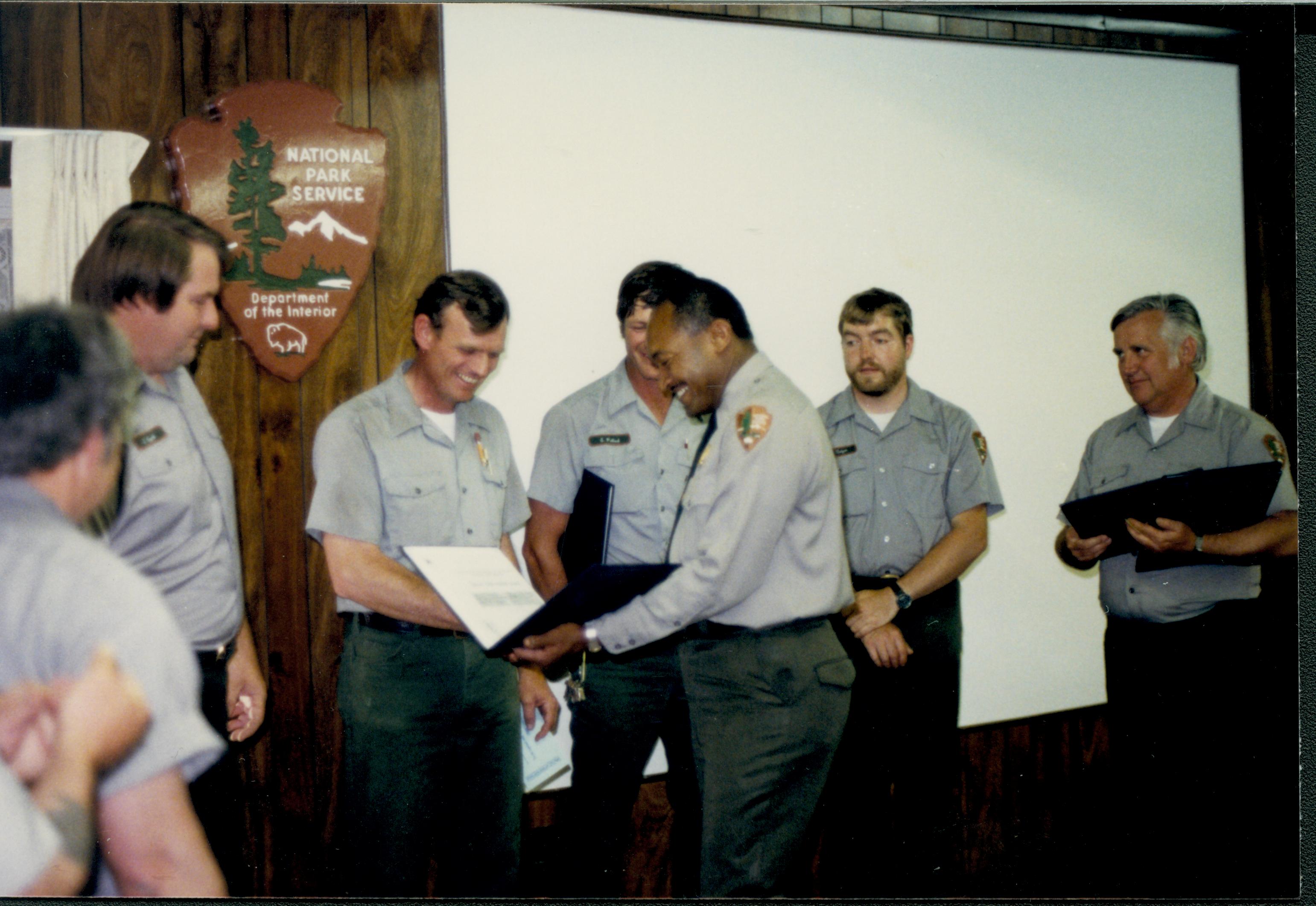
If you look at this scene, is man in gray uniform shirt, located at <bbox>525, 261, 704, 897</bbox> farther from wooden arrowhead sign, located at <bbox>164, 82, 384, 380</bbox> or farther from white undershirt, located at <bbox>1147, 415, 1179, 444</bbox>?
white undershirt, located at <bbox>1147, 415, 1179, 444</bbox>

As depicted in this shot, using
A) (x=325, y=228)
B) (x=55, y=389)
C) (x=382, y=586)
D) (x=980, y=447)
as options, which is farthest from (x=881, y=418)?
(x=55, y=389)

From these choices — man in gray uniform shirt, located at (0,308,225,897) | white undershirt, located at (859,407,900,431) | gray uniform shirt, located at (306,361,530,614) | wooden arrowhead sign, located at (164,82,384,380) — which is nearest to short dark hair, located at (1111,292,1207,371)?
white undershirt, located at (859,407,900,431)

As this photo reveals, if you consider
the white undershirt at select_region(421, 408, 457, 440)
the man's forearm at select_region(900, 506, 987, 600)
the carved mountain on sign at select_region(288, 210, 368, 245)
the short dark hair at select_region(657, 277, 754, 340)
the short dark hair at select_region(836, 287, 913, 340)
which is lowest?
the man's forearm at select_region(900, 506, 987, 600)

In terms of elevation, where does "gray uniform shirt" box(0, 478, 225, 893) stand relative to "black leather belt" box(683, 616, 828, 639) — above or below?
above

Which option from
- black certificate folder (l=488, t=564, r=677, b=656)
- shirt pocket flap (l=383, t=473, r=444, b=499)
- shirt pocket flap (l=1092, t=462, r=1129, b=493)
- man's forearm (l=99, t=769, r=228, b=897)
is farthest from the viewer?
shirt pocket flap (l=1092, t=462, r=1129, b=493)

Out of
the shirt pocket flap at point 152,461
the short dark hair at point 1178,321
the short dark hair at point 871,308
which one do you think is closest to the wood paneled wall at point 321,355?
the shirt pocket flap at point 152,461

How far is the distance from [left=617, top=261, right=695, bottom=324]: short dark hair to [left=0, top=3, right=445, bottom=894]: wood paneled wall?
50cm

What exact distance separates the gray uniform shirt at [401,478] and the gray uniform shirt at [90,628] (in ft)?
2.36

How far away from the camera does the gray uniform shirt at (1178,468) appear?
252 centimetres

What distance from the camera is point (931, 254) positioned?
9.11 ft

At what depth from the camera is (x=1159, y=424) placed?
8.79 feet

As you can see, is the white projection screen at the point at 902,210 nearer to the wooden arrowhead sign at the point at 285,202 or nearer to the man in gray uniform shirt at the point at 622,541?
the man in gray uniform shirt at the point at 622,541

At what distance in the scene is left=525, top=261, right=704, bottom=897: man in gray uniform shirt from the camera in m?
2.39

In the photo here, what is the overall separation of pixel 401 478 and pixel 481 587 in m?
0.39
